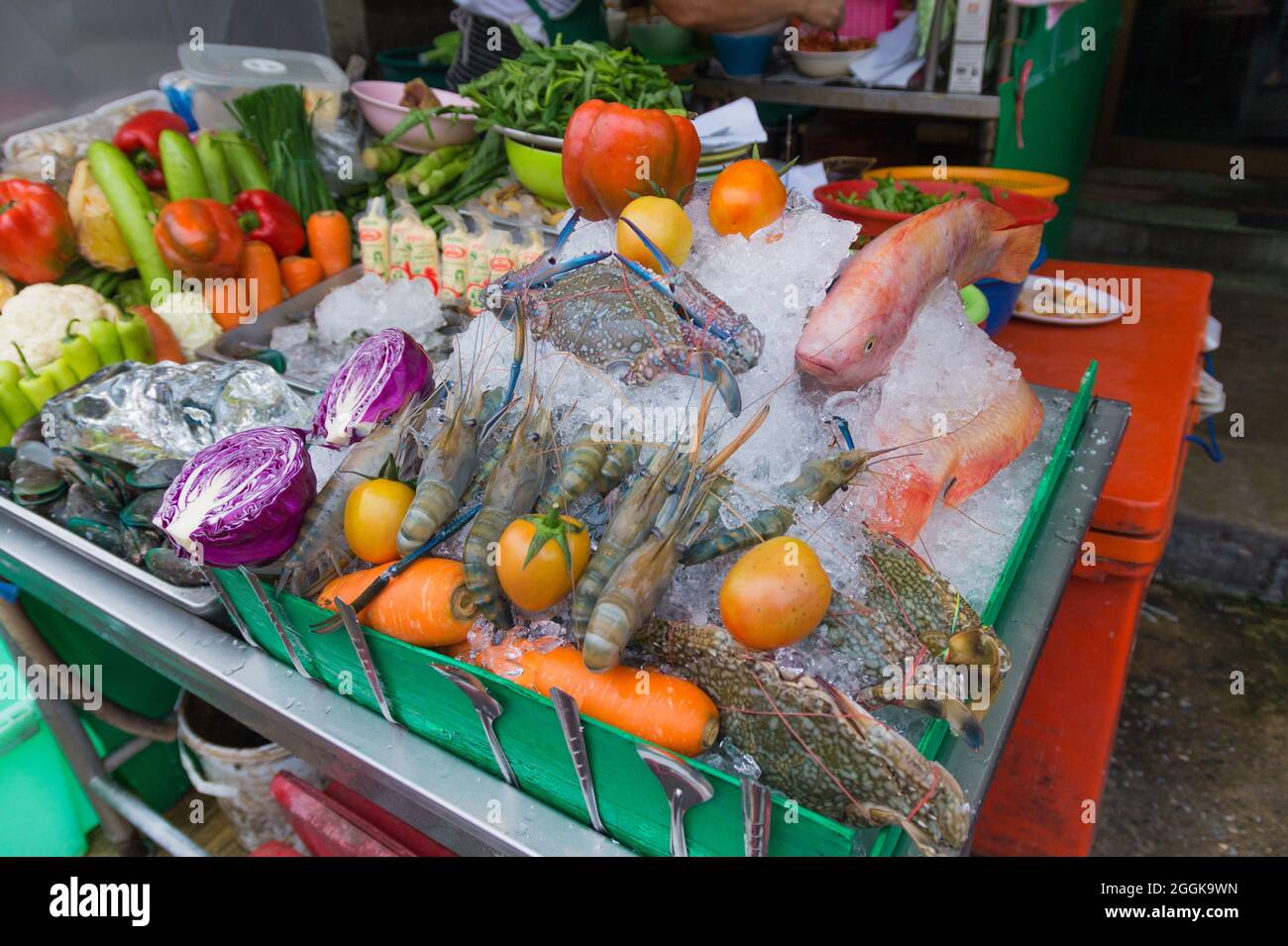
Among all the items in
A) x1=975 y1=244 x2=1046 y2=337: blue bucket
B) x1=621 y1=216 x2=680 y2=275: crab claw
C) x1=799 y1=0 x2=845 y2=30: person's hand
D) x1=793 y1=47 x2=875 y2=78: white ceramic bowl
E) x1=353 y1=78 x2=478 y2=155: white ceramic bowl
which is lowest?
x1=975 y1=244 x2=1046 y2=337: blue bucket

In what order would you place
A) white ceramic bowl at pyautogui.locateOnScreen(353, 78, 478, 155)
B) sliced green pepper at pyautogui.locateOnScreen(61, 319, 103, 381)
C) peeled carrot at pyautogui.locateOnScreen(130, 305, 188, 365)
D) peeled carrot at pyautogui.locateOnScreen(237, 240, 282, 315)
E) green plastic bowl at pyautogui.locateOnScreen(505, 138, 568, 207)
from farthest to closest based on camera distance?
white ceramic bowl at pyautogui.locateOnScreen(353, 78, 478, 155) → peeled carrot at pyautogui.locateOnScreen(237, 240, 282, 315) → green plastic bowl at pyautogui.locateOnScreen(505, 138, 568, 207) → peeled carrot at pyautogui.locateOnScreen(130, 305, 188, 365) → sliced green pepper at pyautogui.locateOnScreen(61, 319, 103, 381)

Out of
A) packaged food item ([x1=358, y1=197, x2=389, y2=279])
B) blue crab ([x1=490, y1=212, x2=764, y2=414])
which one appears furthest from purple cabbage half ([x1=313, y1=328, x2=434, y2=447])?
packaged food item ([x1=358, y1=197, x2=389, y2=279])

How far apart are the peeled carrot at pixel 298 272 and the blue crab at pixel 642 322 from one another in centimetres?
186

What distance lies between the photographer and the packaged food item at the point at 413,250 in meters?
3.04

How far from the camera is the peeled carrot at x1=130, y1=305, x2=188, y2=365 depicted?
8.86 ft

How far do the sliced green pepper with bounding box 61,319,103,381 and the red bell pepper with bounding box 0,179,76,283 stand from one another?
76 centimetres

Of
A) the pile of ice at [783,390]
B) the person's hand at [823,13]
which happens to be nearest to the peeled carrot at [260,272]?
the pile of ice at [783,390]

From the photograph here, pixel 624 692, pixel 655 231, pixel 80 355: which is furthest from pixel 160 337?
pixel 624 692

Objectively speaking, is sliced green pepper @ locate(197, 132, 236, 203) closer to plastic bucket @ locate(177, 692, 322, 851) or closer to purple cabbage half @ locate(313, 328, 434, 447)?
plastic bucket @ locate(177, 692, 322, 851)

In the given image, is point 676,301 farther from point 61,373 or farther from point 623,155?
point 61,373

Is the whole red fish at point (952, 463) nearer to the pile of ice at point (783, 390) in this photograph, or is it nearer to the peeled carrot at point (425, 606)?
the pile of ice at point (783, 390)
